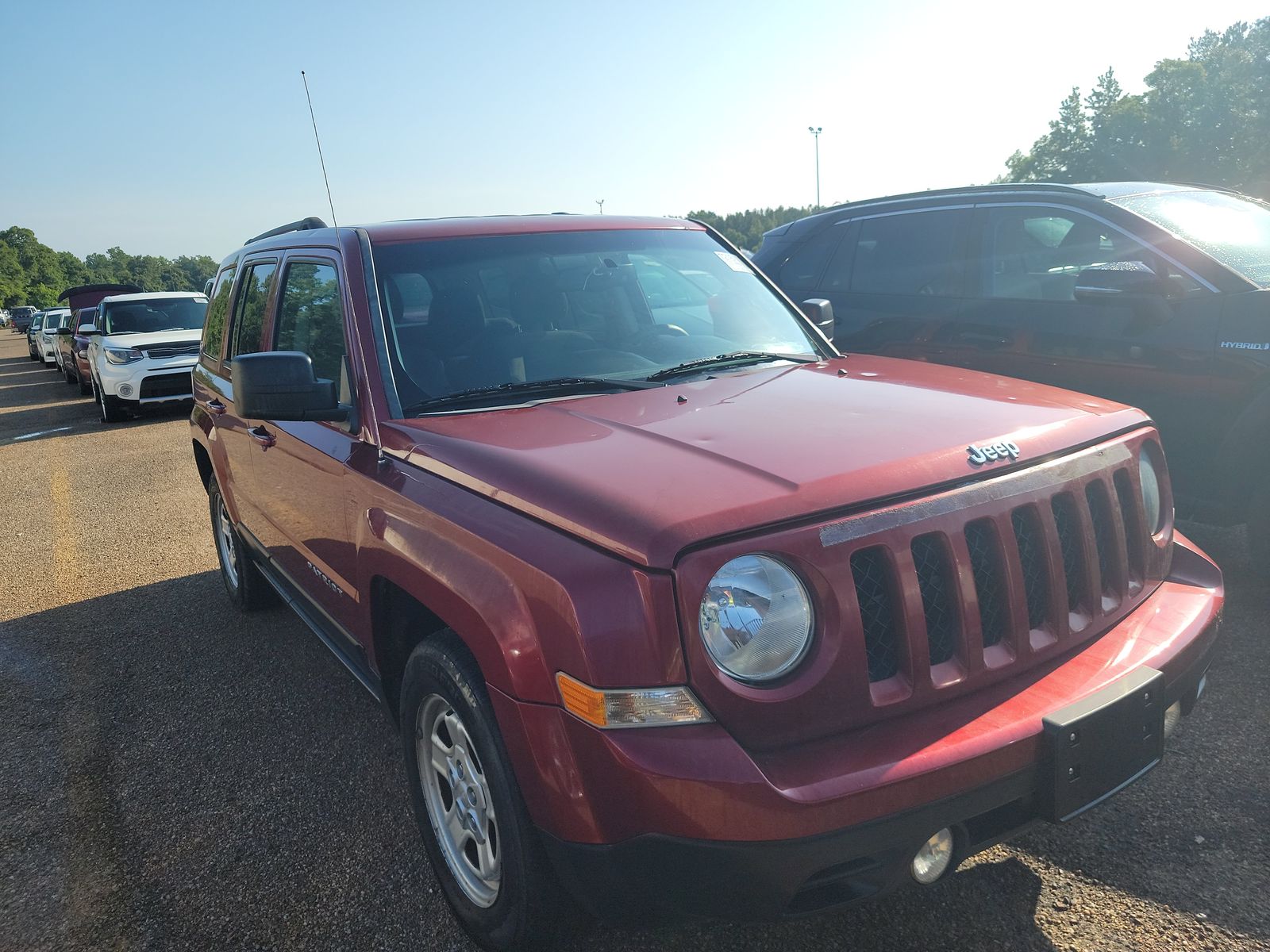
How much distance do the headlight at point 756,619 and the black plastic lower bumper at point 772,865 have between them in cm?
32

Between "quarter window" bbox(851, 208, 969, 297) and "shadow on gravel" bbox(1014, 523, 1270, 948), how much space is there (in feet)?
9.08

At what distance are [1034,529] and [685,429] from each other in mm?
838

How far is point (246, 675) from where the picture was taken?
4.23 m

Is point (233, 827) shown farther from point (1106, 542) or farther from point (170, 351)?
point (170, 351)

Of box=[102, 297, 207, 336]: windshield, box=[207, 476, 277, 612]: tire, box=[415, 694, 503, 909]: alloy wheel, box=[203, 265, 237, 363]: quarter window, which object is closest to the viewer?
box=[415, 694, 503, 909]: alloy wheel

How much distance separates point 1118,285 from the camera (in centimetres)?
438

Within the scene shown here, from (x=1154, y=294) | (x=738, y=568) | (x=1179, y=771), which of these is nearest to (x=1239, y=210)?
(x=1154, y=294)

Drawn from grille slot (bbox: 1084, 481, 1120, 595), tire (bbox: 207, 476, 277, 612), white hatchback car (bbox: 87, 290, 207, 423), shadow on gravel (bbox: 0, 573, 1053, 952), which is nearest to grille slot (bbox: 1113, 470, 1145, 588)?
grille slot (bbox: 1084, 481, 1120, 595)

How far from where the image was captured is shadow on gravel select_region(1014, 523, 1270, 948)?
2.40 meters

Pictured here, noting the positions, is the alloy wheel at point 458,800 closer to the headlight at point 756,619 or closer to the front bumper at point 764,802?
the front bumper at point 764,802

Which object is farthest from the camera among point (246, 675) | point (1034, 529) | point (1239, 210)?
point (1239, 210)

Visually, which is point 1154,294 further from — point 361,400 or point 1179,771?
point 361,400

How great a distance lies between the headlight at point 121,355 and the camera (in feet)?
43.5

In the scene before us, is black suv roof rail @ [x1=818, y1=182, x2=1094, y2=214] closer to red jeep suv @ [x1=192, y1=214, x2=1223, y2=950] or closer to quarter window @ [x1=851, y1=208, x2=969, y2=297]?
quarter window @ [x1=851, y1=208, x2=969, y2=297]
